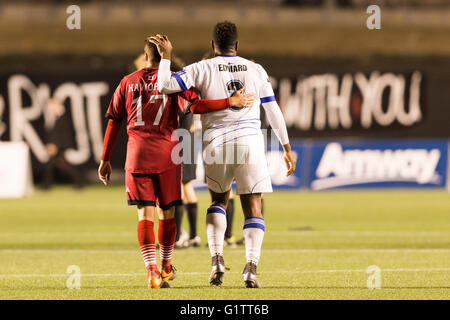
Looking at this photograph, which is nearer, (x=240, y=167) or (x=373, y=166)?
(x=240, y=167)

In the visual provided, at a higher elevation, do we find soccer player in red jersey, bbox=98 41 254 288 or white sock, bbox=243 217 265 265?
soccer player in red jersey, bbox=98 41 254 288

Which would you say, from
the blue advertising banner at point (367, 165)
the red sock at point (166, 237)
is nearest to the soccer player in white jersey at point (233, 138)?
the red sock at point (166, 237)

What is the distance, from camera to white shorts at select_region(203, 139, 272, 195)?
7797 mm

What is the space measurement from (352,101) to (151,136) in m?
17.7

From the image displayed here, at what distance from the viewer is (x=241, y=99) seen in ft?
25.5

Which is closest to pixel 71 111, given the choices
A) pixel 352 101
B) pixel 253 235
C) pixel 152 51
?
pixel 352 101

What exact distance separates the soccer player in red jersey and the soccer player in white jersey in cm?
13

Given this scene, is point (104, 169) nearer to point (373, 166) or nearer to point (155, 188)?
point (155, 188)

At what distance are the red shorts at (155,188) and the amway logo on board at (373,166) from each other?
48.9 ft

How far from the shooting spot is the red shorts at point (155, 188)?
7.83 meters

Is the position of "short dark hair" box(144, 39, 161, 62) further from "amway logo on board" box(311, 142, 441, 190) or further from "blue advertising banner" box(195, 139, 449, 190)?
"amway logo on board" box(311, 142, 441, 190)

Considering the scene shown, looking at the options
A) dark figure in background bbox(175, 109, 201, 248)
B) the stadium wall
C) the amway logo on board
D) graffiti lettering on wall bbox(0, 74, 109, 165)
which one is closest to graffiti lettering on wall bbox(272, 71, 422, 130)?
the stadium wall

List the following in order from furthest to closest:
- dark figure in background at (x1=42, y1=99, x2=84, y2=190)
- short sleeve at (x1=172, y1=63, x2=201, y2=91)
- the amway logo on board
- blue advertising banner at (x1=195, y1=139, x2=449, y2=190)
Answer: dark figure in background at (x1=42, y1=99, x2=84, y2=190)
the amway logo on board
blue advertising banner at (x1=195, y1=139, x2=449, y2=190)
short sleeve at (x1=172, y1=63, x2=201, y2=91)
